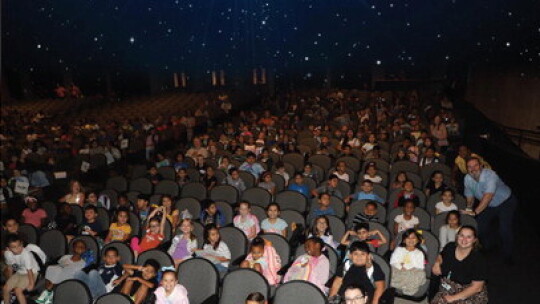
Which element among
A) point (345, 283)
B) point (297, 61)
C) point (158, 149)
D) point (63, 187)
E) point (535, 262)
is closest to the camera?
point (345, 283)

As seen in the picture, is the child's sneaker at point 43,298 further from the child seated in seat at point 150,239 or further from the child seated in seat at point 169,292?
the child seated in seat at point 169,292

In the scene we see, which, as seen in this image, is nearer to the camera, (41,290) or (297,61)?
(41,290)

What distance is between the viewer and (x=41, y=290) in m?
5.74

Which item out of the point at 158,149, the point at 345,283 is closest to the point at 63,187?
the point at 158,149

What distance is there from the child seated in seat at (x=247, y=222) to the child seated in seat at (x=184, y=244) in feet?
2.37

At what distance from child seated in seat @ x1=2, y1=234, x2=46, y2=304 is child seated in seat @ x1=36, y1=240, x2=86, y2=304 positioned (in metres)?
0.17

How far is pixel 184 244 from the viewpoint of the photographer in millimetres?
5887

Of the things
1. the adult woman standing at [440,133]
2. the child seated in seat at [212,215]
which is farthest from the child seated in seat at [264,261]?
the adult woman standing at [440,133]

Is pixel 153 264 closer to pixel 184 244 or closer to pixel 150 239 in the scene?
pixel 184 244

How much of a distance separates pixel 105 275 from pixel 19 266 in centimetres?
114

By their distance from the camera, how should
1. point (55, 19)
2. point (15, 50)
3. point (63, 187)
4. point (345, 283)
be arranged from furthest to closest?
1. point (15, 50)
2. point (55, 19)
3. point (63, 187)
4. point (345, 283)

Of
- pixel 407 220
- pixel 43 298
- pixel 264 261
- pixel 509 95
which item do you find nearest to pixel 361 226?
pixel 407 220

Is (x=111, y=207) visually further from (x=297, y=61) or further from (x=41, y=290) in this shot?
(x=297, y=61)

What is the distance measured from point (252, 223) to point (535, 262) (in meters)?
3.87
